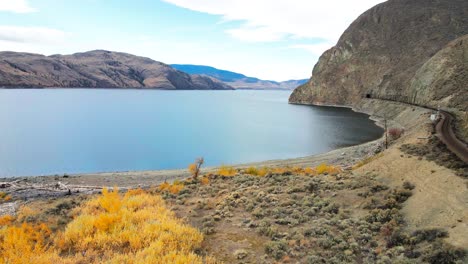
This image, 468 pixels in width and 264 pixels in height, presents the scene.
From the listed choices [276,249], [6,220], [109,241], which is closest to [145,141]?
[6,220]

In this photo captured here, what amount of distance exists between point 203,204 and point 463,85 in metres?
66.4

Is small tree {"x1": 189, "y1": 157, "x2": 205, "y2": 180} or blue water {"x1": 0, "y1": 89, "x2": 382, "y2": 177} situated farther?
blue water {"x1": 0, "y1": 89, "x2": 382, "y2": 177}

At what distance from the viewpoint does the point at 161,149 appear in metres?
51.1

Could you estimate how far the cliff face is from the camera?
347 ft

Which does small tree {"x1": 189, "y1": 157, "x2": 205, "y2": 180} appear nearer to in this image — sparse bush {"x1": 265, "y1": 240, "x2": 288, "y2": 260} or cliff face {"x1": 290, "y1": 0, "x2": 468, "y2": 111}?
sparse bush {"x1": 265, "y1": 240, "x2": 288, "y2": 260}

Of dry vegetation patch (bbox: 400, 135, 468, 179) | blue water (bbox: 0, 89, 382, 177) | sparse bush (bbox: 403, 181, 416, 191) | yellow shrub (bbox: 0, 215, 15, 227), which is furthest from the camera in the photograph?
blue water (bbox: 0, 89, 382, 177)

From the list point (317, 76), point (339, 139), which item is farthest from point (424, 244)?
point (317, 76)

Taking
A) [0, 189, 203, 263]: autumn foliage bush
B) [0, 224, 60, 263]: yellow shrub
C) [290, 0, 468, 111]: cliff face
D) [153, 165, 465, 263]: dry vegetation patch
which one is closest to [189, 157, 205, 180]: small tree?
[153, 165, 465, 263]: dry vegetation patch

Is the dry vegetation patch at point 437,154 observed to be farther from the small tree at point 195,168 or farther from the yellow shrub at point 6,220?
the yellow shrub at point 6,220

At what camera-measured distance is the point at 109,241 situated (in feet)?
37.6

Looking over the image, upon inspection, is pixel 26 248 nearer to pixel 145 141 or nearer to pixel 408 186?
pixel 408 186

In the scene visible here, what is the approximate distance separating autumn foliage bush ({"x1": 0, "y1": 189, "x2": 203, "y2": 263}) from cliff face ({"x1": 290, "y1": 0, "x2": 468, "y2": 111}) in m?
82.6

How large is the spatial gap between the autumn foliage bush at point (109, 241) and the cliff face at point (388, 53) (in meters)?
82.6

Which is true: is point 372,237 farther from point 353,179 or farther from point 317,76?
point 317,76
